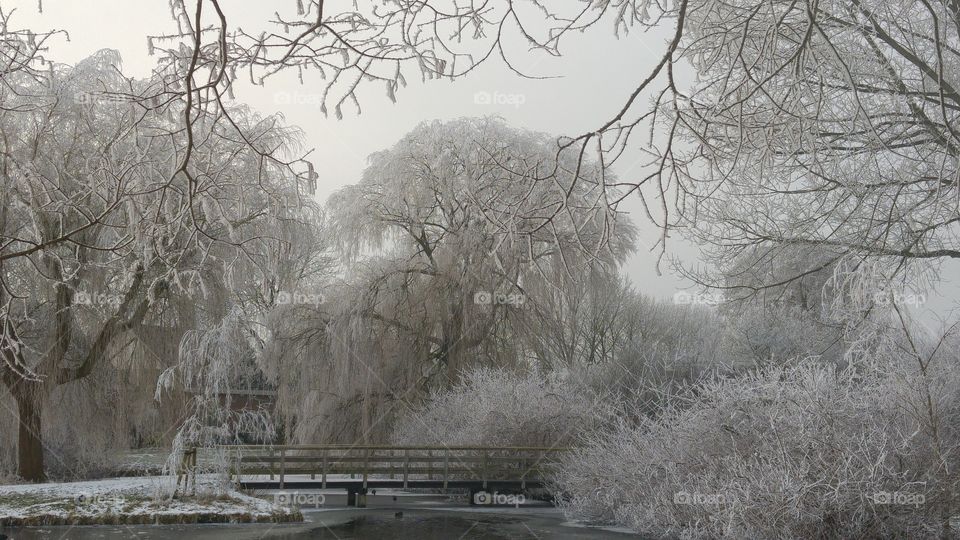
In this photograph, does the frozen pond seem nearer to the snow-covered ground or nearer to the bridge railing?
the snow-covered ground

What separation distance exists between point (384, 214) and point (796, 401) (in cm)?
1363

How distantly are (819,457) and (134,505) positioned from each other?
882 centimetres

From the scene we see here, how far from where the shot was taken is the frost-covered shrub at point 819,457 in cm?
850

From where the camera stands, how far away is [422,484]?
1552 centimetres

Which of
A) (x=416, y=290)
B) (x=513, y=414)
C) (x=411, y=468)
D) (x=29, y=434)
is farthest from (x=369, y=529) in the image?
(x=416, y=290)

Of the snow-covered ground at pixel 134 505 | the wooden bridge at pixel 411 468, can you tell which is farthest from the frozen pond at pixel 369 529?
the wooden bridge at pixel 411 468

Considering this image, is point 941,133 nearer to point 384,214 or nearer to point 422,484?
point 422,484

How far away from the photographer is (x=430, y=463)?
15.8 m

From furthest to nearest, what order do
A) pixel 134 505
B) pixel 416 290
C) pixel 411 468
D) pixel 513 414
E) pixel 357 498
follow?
1. pixel 416 290
2. pixel 513 414
3. pixel 357 498
4. pixel 411 468
5. pixel 134 505

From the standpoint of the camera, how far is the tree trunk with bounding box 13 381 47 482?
1554cm

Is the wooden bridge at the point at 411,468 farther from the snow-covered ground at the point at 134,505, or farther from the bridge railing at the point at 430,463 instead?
the snow-covered ground at the point at 134,505

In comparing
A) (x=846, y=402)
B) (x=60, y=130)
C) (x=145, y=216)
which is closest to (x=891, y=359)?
(x=846, y=402)

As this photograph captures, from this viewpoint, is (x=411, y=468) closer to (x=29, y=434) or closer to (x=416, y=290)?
(x=416, y=290)

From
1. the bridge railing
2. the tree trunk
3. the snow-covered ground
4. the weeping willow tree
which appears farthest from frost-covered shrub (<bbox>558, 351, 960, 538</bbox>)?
the tree trunk
